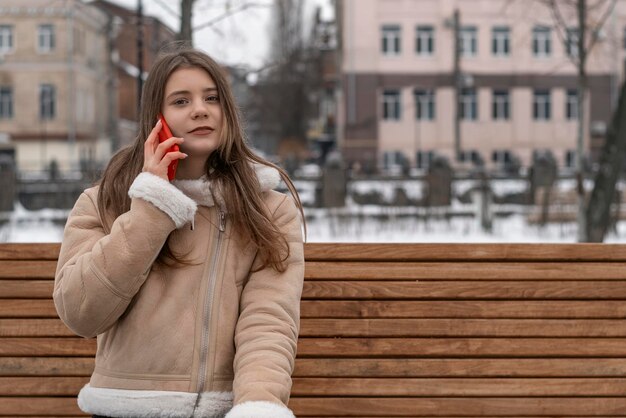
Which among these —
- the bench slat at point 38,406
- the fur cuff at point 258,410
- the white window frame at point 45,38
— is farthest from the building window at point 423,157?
the fur cuff at point 258,410

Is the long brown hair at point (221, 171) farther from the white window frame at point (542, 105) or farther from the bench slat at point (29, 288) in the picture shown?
the white window frame at point (542, 105)

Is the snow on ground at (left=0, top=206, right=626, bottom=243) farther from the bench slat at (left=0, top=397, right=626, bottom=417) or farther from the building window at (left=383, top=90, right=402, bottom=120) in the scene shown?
the building window at (left=383, top=90, right=402, bottom=120)

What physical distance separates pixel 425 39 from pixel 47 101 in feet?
68.2

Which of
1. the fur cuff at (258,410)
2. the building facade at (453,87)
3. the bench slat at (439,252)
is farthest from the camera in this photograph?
the building facade at (453,87)

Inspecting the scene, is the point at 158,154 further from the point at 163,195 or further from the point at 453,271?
the point at 453,271

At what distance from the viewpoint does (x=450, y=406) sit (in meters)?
4.38

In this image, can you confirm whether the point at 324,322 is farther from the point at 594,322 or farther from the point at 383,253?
the point at 594,322

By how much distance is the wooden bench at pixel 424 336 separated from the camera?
437 cm

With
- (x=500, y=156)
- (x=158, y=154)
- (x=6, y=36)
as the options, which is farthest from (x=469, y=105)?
(x=158, y=154)

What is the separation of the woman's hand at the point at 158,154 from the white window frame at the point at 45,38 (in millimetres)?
52178

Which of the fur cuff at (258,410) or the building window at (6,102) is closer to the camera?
the fur cuff at (258,410)

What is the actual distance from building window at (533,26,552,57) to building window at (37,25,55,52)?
85.8 ft

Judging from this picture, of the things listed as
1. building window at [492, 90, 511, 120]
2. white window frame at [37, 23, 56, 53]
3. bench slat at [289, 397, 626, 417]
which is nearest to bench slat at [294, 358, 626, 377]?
bench slat at [289, 397, 626, 417]

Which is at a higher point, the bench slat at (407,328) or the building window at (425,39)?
the building window at (425,39)
